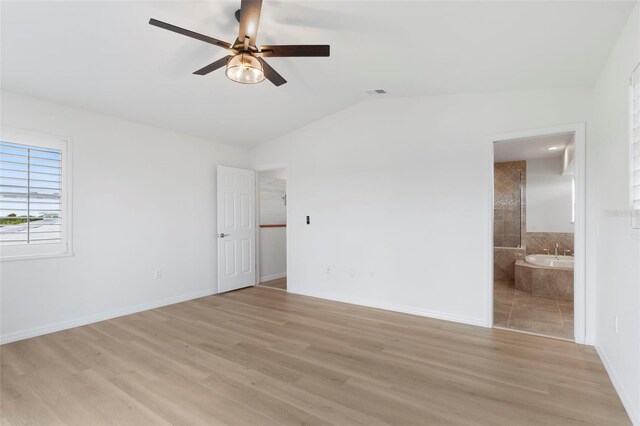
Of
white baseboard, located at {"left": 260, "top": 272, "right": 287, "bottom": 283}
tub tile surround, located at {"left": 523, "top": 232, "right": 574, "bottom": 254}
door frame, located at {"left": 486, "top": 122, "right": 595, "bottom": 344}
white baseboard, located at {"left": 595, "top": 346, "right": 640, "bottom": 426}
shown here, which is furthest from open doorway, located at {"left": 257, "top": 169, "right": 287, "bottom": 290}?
tub tile surround, located at {"left": 523, "top": 232, "right": 574, "bottom": 254}

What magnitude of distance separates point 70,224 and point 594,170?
216 inches

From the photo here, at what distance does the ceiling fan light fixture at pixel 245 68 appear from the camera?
219cm

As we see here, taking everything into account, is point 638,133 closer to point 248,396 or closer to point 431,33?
point 431,33

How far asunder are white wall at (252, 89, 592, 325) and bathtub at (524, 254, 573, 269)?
2.78 m

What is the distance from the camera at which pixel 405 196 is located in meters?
4.07

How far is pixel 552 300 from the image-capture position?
179 inches

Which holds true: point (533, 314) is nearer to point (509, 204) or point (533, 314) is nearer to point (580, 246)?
point (580, 246)

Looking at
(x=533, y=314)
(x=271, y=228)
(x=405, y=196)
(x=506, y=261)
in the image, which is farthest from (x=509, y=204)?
(x=271, y=228)

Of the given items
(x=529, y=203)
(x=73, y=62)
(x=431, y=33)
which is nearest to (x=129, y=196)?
(x=73, y=62)

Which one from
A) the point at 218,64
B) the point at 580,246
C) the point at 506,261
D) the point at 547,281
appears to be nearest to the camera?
the point at 218,64

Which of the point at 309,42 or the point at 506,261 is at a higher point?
the point at 309,42

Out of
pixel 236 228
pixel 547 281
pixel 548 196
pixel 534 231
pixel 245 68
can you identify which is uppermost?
pixel 245 68

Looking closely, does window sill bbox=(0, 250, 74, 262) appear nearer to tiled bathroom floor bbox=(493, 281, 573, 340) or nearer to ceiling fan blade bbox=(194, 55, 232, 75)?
ceiling fan blade bbox=(194, 55, 232, 75)

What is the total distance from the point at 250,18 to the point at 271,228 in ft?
15.1
